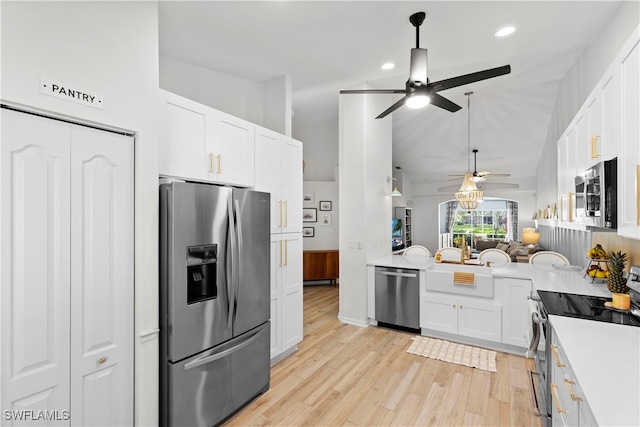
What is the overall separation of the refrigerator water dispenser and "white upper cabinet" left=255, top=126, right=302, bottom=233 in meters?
0.99

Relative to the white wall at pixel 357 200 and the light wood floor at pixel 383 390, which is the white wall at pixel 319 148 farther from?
the light wood floor at pixel 383 390

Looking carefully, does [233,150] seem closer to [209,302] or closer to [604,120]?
[209,302]

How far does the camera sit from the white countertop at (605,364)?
1.00m

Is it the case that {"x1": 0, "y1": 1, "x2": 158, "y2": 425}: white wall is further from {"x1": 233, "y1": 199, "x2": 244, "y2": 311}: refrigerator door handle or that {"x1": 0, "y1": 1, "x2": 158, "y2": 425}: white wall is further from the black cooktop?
the black cooktop

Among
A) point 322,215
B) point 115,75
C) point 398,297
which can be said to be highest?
point 115,75

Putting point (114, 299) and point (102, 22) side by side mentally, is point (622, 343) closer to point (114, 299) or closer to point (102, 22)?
point (114, 299)

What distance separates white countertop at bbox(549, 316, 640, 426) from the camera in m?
1.00

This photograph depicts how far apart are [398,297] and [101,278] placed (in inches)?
128

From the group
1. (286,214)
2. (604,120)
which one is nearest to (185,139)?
(286,214)

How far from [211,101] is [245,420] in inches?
118

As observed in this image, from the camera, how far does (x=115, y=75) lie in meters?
1.80

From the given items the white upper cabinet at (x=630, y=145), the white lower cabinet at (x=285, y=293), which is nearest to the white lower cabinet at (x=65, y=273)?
the white lower cabinet at (x=285, y=293)

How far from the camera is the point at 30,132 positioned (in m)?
1.48

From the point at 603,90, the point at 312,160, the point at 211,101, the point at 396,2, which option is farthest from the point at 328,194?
the point at 603,90
